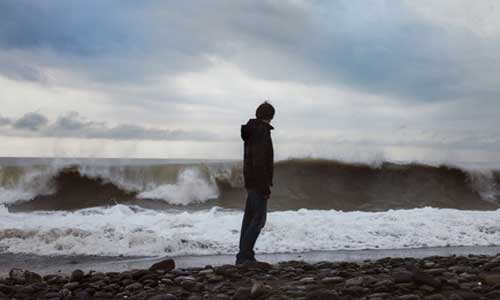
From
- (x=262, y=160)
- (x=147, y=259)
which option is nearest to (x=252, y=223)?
(x=262, y=160)

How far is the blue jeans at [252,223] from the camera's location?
642 centimetres

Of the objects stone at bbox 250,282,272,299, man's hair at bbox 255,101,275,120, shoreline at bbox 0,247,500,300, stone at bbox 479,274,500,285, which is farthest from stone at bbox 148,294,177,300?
stone at bbox 479,274,500,285

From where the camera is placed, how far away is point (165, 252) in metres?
8.95

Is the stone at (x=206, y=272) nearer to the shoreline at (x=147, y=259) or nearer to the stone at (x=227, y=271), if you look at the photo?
the stone at (x=227, y=271)

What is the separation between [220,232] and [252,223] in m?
3.89

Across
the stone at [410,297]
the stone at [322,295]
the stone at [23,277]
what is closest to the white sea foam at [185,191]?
the stone at [23,277]

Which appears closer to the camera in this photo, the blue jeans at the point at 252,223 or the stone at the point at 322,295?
the stone at the point at 322,295

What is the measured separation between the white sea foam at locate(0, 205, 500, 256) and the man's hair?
128 inches

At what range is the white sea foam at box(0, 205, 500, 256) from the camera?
30.0 feet

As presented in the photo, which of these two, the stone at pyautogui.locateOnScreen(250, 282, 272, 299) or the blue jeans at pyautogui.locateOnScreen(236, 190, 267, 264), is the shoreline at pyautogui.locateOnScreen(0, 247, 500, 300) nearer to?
the stone at pyautogui.locateOnScreen(250, 282, 272, 299)

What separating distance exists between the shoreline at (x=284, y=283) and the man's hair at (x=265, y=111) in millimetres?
1699

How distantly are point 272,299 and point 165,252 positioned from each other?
4.82 m

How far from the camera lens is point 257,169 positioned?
6340mm

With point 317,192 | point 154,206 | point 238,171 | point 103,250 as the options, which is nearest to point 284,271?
point 103,250
